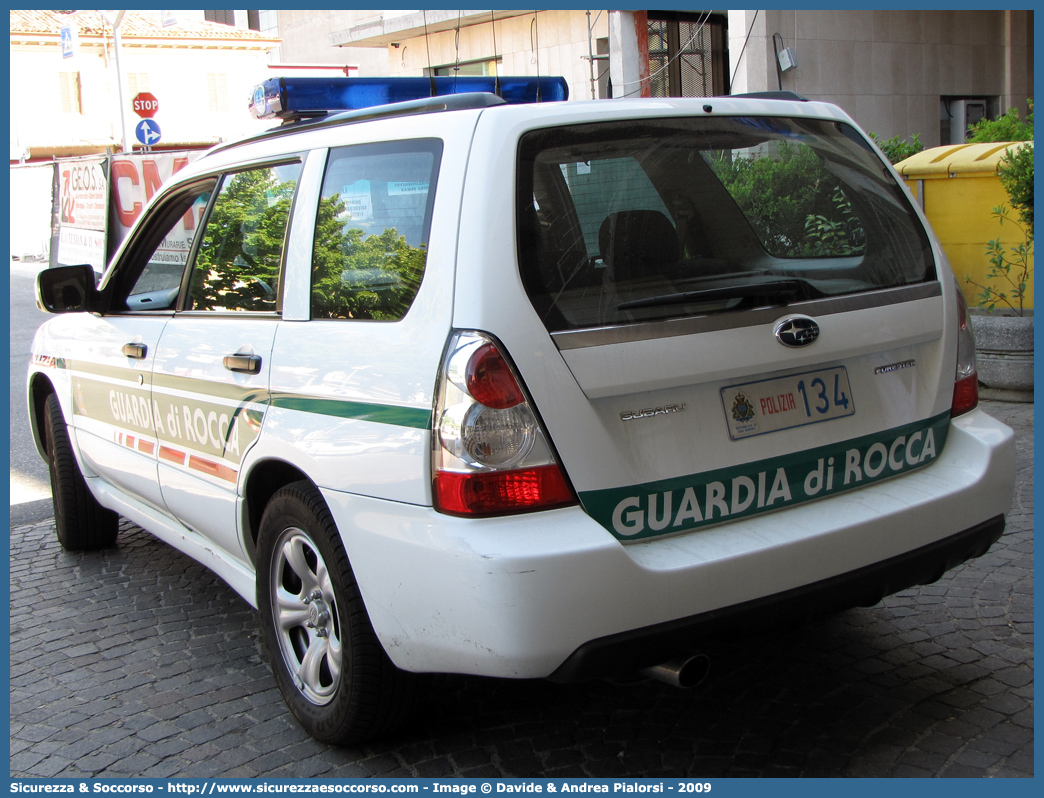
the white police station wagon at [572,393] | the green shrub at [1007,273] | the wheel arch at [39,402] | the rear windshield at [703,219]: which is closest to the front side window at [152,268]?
the white police station wagon at [572,393]

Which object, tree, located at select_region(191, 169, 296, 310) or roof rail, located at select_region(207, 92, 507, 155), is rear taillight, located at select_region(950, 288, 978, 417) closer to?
roof rail, located at select_region(207, 92, 507, 155)

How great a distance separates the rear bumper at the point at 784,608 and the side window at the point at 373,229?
96 centimetres

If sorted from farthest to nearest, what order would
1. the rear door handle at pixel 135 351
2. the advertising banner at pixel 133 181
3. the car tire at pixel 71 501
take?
the advertising banner at pixel 133 181, the car tire at pixel 71 501, the rear door handle at pixel 135 351

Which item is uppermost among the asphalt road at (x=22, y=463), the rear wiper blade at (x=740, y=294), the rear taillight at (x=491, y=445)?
the rear wiper blade at (x=740, y=294)

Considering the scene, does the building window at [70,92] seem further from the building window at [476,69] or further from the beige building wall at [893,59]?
the beige building wall at [893,59]

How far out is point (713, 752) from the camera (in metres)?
2.91

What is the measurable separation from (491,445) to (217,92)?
58.0 metres

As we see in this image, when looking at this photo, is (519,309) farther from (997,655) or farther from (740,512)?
(997,655)

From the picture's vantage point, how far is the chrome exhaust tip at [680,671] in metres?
2.54

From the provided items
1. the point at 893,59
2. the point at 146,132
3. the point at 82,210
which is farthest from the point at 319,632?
the point at 146,132

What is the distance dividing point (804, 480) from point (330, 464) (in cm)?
123

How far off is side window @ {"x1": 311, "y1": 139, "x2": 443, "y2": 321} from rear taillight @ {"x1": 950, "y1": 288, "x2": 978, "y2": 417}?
5.26 feet

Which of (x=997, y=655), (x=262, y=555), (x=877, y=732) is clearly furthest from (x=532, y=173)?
(x=997, y=655)

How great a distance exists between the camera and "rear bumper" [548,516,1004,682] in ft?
8.02
